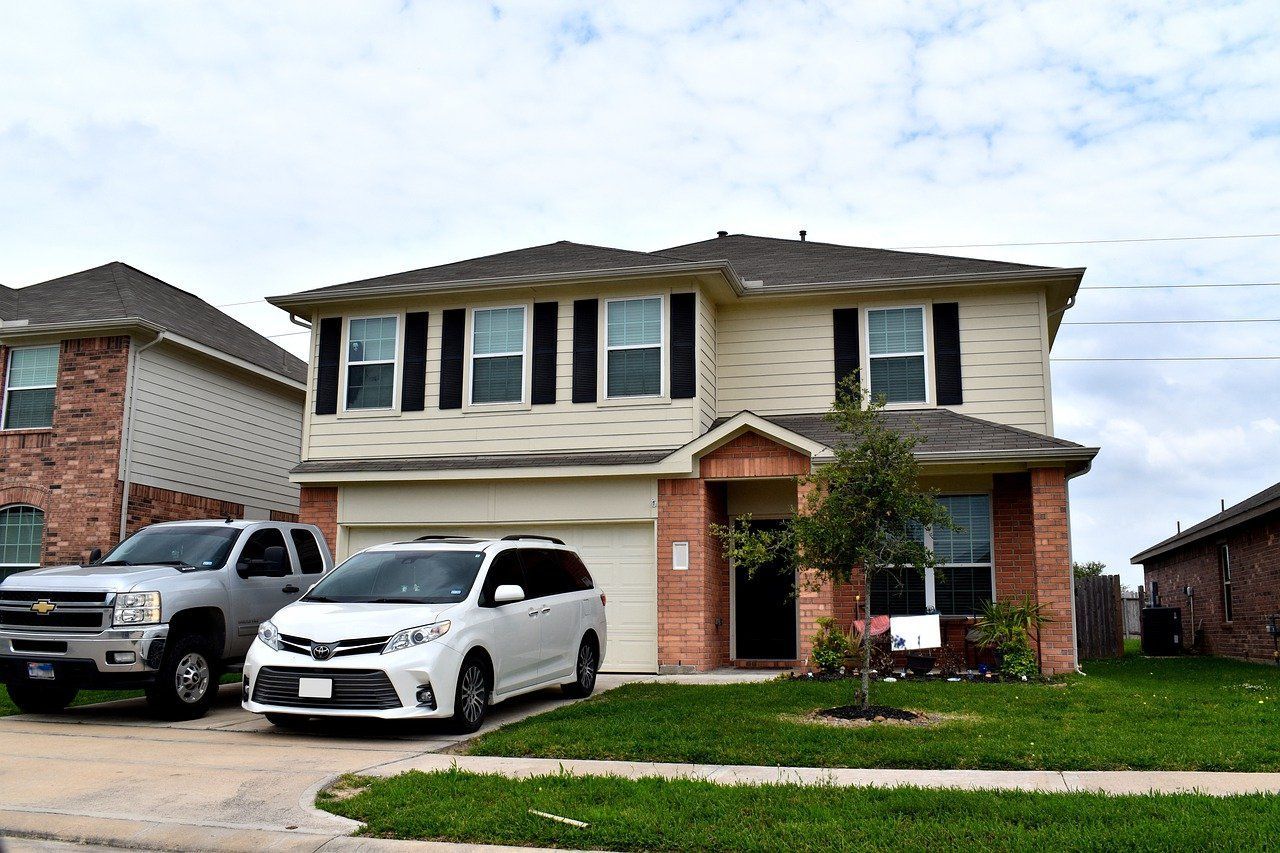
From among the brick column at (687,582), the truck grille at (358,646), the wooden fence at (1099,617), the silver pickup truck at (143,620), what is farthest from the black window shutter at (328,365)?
the wooden fence at (1099,617)

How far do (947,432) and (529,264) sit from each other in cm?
697

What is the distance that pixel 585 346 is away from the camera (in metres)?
16.4

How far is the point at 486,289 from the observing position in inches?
655

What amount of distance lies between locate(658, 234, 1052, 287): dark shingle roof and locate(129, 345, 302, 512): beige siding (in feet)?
27.4

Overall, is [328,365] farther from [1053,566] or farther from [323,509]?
[1053,566]

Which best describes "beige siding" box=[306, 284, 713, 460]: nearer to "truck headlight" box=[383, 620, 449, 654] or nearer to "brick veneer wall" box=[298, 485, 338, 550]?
"brick veneer wall" box=[298, 485, 338, 550]

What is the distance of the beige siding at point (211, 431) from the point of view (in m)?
18.1

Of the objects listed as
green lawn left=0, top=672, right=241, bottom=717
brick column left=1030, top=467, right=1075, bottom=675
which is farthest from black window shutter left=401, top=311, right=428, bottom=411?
brick column left=1030, top=467, right=1075, bottom=675

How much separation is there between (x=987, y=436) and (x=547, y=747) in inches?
334

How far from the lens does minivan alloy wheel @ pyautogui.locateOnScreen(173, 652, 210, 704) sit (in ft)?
35.1

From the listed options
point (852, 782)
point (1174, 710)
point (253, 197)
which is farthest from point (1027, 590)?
point (253, 197)

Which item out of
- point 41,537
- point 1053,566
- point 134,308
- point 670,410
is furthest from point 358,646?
point 134,308

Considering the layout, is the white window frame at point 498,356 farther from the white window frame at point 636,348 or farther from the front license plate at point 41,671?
the front license plate at point 41,671

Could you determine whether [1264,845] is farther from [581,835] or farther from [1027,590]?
[1027,590]
